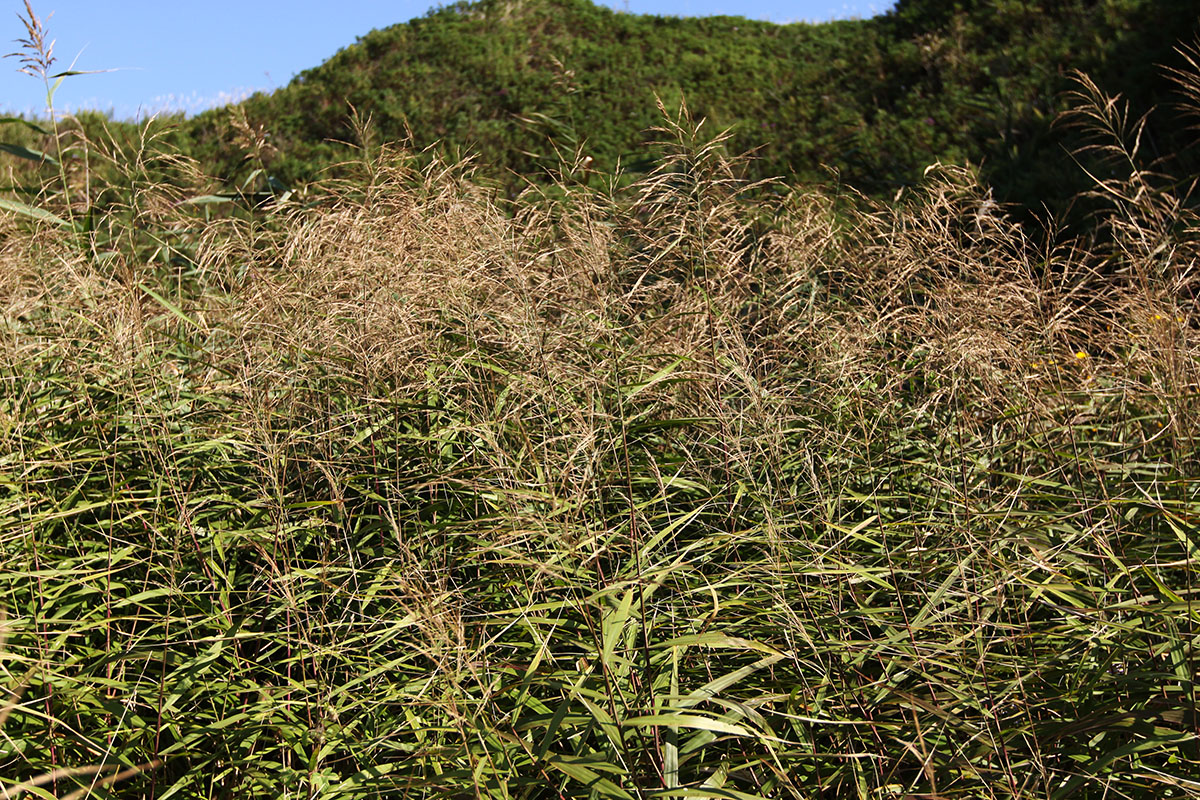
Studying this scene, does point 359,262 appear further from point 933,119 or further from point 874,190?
point 933,119

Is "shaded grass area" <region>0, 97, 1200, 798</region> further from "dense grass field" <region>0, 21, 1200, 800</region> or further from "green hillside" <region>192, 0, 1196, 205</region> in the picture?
"green hillside" <region>192, 0, 1196, 205</region>

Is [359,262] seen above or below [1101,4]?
below

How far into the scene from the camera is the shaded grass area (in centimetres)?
198

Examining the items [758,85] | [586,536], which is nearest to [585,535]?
[586,536]

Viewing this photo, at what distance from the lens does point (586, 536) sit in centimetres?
208

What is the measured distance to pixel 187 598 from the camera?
252cm

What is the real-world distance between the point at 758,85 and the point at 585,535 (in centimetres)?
1118

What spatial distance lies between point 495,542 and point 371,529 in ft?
2.06

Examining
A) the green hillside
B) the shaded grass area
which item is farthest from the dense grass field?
the green hillside

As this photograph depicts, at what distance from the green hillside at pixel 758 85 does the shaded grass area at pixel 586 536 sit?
3518 mm

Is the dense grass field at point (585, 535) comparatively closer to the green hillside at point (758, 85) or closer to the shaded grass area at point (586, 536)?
the shaded grass area at point (586, 536)

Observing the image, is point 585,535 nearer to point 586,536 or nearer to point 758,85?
point 586,536

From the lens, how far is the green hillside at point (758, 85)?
8070mm

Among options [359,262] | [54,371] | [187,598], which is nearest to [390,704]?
[187,598]
